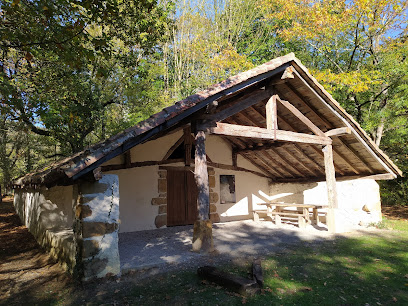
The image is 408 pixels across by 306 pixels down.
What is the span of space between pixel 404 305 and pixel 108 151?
14.2ft

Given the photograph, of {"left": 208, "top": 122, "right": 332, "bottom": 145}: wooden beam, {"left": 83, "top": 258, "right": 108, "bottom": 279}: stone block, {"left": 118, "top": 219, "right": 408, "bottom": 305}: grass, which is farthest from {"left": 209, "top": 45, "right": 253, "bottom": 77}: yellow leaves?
{"left": 83, "top": 258, "right": 108, "bottom": 279}: stone block

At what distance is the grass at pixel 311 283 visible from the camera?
3.32m

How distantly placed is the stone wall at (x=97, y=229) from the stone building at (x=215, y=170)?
1 centimetres

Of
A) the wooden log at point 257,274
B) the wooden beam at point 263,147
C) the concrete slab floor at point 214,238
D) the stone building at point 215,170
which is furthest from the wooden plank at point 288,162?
the wooden log at point 257,274

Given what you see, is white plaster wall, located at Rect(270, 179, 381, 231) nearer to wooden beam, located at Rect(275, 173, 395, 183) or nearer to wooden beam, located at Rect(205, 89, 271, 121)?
wooden beam, located at Rect(275, 173, 395, 183)

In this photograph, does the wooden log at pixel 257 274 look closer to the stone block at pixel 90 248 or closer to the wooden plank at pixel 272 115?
the stone block at pixel 90 248

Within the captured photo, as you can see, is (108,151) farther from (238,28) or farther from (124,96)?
(238,28)

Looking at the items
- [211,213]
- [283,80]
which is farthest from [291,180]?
[283,80]

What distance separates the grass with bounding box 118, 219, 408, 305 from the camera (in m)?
3.32

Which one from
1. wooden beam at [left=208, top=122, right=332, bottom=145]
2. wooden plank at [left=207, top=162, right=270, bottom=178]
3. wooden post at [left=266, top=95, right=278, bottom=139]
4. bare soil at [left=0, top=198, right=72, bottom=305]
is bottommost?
bare soil at [left=0, top=198, right=72, bottom=305]

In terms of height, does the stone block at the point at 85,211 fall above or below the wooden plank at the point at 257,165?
below

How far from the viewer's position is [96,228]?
4.04 meters

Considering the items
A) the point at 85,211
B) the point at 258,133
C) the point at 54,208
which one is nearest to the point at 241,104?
the point at 258,133

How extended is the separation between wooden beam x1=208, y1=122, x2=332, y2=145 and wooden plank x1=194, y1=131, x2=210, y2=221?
0.36m
